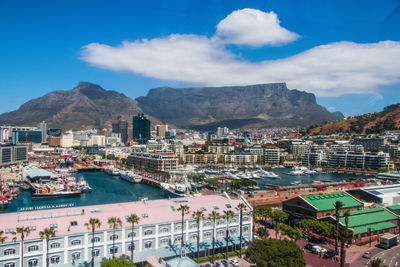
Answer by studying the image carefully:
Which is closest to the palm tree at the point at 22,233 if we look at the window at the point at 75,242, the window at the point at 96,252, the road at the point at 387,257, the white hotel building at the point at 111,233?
the white hotel building at the point at 111,233

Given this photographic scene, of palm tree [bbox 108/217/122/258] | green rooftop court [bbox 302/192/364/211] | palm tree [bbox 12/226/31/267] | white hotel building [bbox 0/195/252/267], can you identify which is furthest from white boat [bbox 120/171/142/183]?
palm tree [bbox 12/226/31/267]

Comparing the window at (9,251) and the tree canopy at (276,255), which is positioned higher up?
the window at (9,251)

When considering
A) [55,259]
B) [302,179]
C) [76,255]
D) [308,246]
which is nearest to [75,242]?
[76,255]

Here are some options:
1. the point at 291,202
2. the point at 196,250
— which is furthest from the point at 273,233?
the point at 196,250

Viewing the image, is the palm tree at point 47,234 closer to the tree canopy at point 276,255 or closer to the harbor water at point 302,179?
the tree canopy at point 276,255

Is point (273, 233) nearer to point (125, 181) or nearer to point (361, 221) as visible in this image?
point (361, 221)
